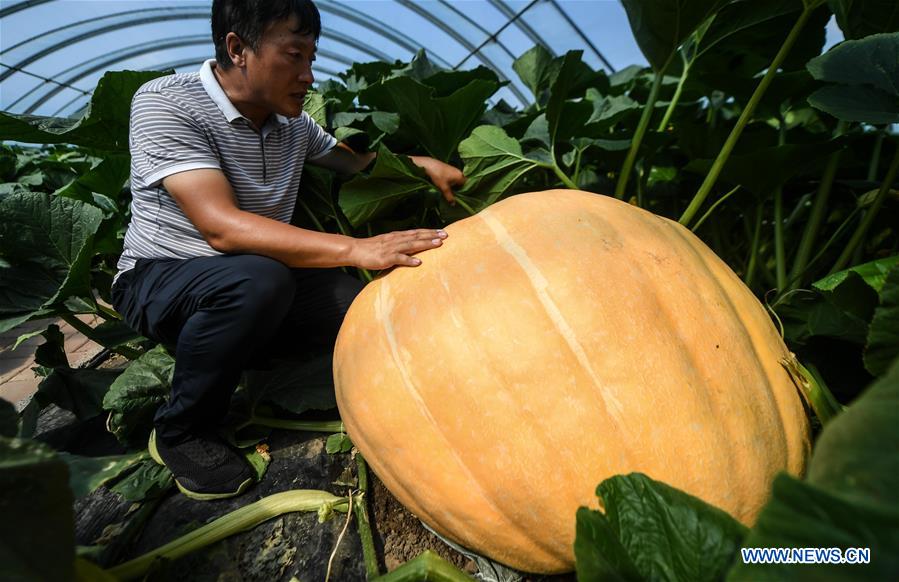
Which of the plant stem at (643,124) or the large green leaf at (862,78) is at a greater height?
the large green leaf at (862,78)

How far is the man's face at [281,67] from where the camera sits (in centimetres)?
113

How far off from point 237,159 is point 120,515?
2.81ft

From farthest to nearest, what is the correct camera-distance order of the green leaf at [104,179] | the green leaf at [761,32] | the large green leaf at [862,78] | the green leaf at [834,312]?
the green leaf at [104,179]
the green leaf at [761,32]
the large green leaf at [862,78]
the green leaf at [834,312]

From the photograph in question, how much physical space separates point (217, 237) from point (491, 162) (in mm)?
710

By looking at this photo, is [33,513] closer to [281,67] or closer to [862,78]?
[281,67]

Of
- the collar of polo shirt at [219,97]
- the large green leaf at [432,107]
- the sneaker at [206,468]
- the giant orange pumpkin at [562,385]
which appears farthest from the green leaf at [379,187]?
the sneaker at [206,468]

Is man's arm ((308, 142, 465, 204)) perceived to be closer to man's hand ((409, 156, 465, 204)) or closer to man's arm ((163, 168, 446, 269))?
man's hand ((409, 156, 465, 204))

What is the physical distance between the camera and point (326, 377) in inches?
50.3

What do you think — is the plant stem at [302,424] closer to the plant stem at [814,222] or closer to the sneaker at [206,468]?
the sneaker at [206,468]

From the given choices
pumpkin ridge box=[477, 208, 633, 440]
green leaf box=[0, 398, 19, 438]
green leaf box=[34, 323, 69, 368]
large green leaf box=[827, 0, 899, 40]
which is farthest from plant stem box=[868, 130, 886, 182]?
green leaf box=[34, 323, 69, 368]

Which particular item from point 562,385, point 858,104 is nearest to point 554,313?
point 562,385

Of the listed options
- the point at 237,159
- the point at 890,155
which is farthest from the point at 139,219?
the point at 890,155

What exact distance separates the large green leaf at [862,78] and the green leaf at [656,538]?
91 cm

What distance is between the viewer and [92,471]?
1.72 ft
